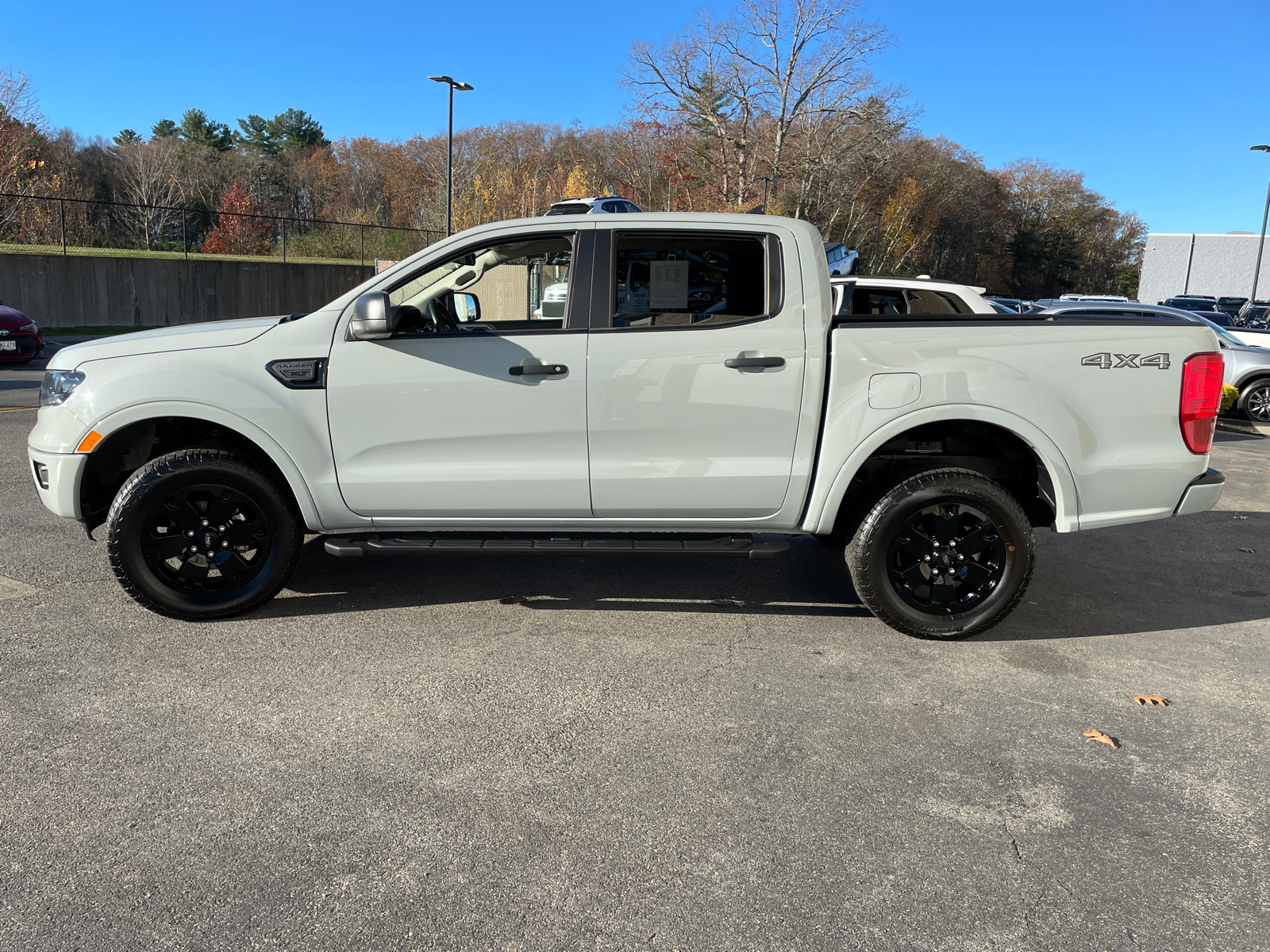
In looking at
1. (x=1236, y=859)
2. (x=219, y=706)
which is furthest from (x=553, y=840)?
(x=1236, y=859)

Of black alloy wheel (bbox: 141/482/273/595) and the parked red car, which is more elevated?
the parked red car

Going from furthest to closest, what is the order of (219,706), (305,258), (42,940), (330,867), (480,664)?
(305,258)
(480,664)
(219,706)
(330,867)
(42,940)

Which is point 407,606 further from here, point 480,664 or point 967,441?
point 967,441

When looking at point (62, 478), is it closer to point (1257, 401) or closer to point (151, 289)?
point (1257, 401)

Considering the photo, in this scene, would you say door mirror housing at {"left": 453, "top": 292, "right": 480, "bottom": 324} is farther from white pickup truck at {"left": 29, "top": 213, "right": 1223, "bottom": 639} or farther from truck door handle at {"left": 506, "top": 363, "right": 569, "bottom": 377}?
truck door handle at {"left": 506, "top": 363, "right": 569, "bottom": 377}

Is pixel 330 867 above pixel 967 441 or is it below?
below

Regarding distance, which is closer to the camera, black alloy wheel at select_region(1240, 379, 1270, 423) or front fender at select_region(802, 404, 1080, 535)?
front fender at select_region(802, 404, 1080, 535)

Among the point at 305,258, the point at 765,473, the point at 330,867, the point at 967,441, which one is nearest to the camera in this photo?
the point at 330,867

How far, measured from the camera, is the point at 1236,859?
9.26 ft

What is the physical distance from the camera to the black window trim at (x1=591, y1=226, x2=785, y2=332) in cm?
441

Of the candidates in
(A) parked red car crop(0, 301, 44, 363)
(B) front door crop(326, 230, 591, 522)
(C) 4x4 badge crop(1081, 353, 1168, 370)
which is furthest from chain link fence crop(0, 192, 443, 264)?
(C) 4x4 badge crop(1081, 353, 1168, 370)

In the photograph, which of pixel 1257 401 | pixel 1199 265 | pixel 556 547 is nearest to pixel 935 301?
pixel 556 547

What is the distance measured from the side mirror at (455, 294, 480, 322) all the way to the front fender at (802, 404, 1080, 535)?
1952 millimetres

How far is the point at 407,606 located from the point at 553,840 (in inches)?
92.9
